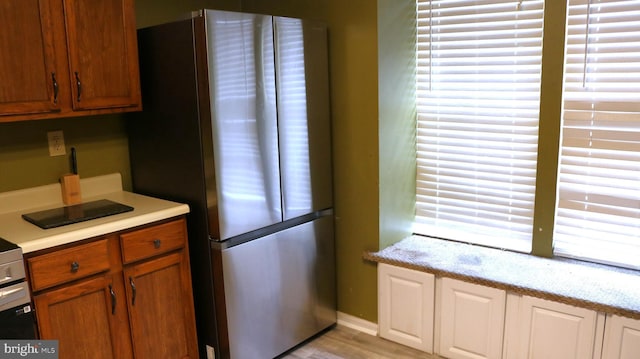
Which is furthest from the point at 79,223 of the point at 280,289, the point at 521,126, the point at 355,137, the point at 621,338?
the point at 621,338

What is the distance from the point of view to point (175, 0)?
9.25 ft

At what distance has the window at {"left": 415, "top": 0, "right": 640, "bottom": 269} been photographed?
2.40m

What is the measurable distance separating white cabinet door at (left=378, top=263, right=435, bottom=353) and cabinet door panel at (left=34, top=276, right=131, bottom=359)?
4.45ft

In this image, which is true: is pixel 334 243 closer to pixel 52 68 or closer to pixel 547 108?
pixel 547 108

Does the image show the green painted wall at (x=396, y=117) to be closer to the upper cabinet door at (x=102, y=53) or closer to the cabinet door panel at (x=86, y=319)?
the upper cabinet door at (x=102, y=53)

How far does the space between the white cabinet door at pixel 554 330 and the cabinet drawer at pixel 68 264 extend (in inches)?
73.9

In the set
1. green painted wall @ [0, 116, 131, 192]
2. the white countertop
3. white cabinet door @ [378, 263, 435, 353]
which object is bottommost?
white cabinet door @ [378, 263, 435, 353]

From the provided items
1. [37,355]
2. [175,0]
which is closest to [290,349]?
[37,355]

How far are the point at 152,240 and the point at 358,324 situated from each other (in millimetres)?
1387

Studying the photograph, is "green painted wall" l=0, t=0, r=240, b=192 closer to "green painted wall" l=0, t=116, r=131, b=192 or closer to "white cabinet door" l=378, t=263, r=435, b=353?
"green painted wall" l=0, t=116, r=131, b=192

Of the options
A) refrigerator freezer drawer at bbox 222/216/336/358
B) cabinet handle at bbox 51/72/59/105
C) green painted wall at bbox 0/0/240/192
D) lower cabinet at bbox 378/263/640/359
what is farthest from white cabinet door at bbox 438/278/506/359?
cabinet handle at bbox 51/72/59/105

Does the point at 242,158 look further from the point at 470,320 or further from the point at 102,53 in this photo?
the point at 470,320

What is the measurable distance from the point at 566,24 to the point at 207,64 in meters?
1.69

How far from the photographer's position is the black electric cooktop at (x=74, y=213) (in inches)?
83.6
